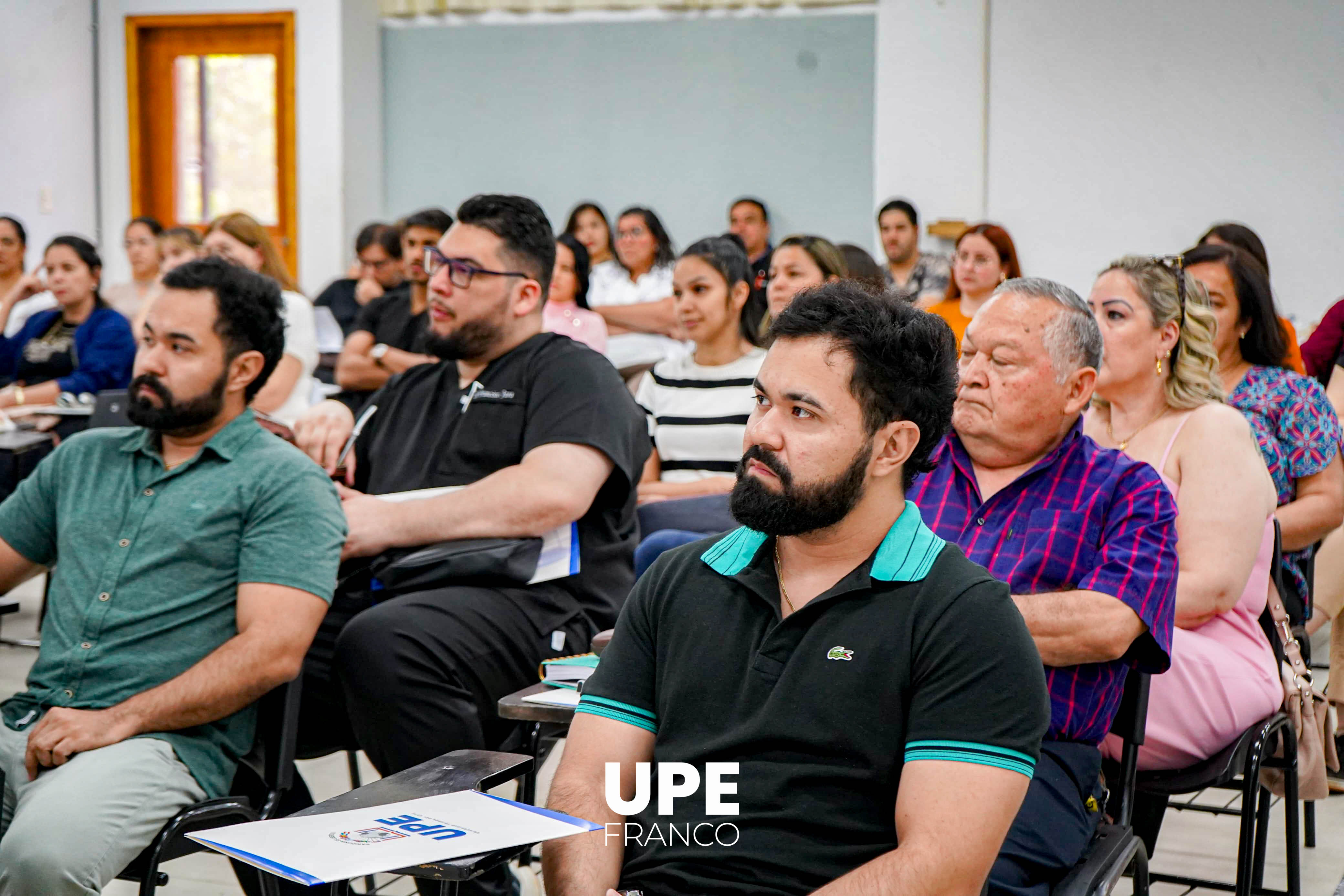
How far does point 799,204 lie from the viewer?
8.12m

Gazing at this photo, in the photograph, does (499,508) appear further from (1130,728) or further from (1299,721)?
(1299,721)

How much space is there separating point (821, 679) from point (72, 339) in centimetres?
552

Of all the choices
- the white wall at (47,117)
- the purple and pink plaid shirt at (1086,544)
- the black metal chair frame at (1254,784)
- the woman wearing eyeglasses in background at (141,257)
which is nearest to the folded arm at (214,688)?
the purple and pink plaid shirt at (1086,544)

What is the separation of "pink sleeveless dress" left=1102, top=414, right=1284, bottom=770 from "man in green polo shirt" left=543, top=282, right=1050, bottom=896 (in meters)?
0.84

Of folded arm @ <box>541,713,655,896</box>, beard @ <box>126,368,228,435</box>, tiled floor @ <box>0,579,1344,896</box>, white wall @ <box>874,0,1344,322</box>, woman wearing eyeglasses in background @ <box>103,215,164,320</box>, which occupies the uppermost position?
white wall @ <box>874,0,1344,322</box>

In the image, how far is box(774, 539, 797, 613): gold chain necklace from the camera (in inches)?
58.1

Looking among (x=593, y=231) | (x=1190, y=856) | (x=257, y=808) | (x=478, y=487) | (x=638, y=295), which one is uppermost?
(x=593, y=231)

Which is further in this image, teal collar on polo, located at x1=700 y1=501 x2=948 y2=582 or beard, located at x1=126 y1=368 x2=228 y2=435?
beard, located at x1=126 y1=368 x2=228 y2=435

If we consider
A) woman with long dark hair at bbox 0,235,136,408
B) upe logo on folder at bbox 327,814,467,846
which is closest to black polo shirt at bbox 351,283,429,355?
woman with long dark hair at bbox 0,235,136,408

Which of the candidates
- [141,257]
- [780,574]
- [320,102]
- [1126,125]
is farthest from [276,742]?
[320,102]

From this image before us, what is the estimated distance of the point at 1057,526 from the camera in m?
1.91

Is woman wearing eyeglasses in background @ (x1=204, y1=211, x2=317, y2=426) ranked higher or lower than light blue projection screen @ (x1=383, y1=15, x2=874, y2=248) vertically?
lower

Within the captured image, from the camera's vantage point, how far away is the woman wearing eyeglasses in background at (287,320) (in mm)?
4457

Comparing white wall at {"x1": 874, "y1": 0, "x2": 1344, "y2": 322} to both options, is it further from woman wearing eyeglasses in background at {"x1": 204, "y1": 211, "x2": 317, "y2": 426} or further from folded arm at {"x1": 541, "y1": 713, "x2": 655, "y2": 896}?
folded arm at {"x1": 541, "y1": 713, "x2": 655, "y2": 896}
